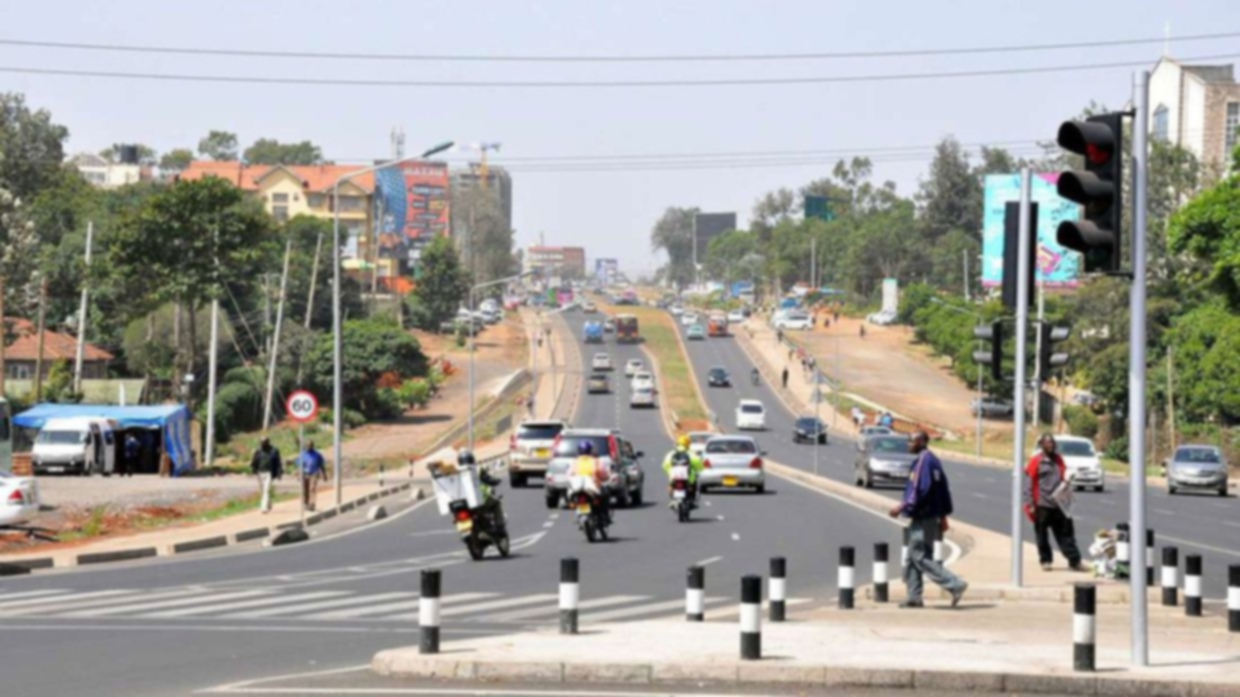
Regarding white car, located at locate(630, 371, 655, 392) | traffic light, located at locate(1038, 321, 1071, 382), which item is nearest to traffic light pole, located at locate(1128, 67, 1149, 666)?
traffic light, located at locate(1038, 321, 1071, 382)

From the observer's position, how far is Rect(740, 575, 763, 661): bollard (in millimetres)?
14133

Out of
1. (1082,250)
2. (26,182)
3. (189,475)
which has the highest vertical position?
(26,182)

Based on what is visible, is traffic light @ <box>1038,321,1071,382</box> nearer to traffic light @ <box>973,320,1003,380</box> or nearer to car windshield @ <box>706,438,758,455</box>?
traffic light @ <box>973,320,1003,380</box>

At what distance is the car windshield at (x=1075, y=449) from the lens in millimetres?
54219

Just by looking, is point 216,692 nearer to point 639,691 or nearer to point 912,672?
point 639,691

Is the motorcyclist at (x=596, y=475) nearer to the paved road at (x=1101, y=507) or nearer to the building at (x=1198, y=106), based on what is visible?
the paved road at (x=1101, y=507)

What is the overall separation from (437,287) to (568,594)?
131512 mm

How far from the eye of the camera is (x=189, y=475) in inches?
2516

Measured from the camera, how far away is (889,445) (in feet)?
165

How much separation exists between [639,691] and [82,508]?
30.8 metres

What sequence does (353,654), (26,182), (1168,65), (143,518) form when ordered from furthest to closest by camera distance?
1. (26,182)
2. (1168,65)
3. (143,518)
4. (353,654)

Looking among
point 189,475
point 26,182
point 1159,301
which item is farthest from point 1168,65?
point 26,182

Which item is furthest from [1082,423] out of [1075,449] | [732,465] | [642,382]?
[732,465]

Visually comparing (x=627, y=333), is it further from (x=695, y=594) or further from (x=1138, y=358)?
(x=1138, y=358)
